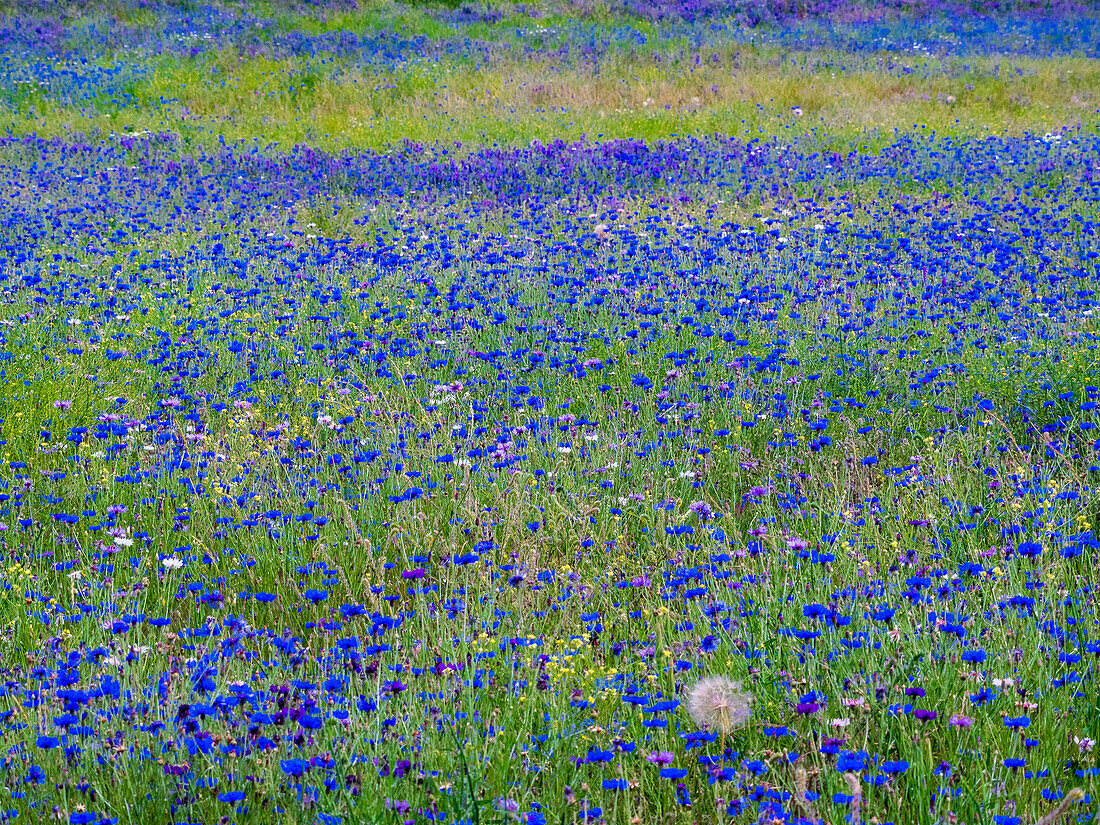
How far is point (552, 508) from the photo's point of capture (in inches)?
132

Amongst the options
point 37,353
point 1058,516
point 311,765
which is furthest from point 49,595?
point 1058,516

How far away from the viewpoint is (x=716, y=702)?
201 centimetres

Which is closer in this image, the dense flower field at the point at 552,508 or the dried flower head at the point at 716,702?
the dense flower field at the point at 552,508

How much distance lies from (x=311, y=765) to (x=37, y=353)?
4.08 metres

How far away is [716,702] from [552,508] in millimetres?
1421

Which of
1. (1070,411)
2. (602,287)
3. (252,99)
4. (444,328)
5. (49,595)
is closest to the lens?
Result: (49,595)

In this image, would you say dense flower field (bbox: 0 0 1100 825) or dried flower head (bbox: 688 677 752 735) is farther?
dried flower head (bbox: 688 677 752 735)

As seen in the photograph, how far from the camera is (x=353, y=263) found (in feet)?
23.0

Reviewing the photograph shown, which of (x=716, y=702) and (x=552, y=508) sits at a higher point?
(x=716, y=702)

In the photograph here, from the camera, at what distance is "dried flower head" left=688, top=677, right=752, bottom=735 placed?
202 cm

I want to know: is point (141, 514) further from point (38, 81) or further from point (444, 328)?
point (38, 81)

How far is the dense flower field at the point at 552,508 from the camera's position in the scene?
188cm

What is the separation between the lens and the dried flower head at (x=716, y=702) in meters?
2.02

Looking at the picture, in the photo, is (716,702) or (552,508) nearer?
(716,702)
